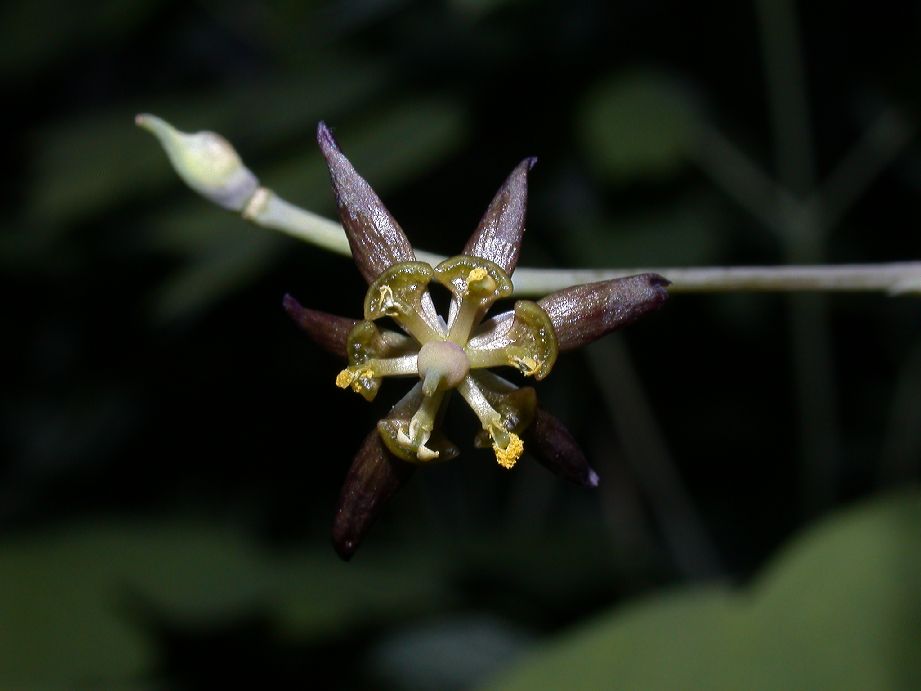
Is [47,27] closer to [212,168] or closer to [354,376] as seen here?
[212,168]

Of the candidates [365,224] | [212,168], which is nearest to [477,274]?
[365,224]

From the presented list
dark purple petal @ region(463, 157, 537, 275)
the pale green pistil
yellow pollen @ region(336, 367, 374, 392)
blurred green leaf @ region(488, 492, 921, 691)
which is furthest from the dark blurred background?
yellow pollen @ region(336, 367, 374, 392)

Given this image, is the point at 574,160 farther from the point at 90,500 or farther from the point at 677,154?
the point at 90,500

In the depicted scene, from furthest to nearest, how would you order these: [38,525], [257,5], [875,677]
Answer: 1. [257,5]
2. [38,525]
3. [875,677]

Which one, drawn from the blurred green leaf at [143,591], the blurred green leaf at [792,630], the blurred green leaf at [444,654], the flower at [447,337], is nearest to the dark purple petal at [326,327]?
the flower at [447,337]

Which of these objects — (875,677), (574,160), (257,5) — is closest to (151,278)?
(257,5)

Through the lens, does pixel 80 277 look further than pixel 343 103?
Yes

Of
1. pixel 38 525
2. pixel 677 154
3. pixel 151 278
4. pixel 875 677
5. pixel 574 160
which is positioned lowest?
pixel 875 677
